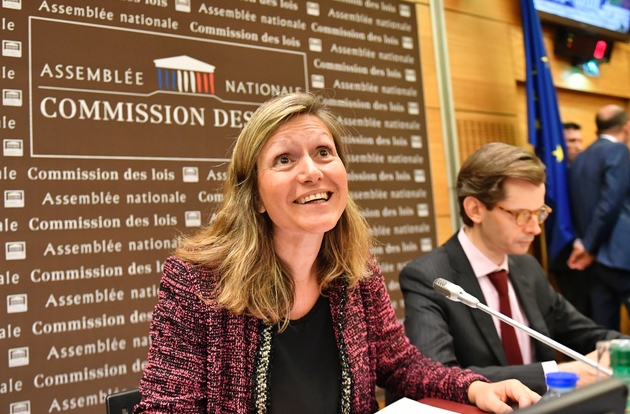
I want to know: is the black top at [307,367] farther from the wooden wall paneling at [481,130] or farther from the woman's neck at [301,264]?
the wooden wall paneling at [481,130]

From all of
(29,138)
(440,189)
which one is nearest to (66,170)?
(29,138)

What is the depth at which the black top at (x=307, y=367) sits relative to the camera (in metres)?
1.40

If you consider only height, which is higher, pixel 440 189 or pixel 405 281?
pixel 440 189

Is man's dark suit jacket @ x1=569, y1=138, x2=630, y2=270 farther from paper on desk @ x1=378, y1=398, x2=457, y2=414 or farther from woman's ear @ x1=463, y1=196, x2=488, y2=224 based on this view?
paper on desk @ x1=378, y1=398, x2=457, y2=414

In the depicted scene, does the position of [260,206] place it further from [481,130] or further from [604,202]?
[604,202]

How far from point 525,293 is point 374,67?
1.66 metres

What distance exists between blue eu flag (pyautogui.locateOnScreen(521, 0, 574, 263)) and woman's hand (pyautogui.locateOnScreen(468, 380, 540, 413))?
2.50m

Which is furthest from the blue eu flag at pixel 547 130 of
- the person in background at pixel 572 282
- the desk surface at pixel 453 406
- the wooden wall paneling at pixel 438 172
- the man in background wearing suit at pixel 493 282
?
the desk surface at pixel 453 406

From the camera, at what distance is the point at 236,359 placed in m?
1.35

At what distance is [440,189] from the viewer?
3.38 m

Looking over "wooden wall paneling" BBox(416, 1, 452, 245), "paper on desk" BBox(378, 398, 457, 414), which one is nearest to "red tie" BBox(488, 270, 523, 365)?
"paper on desk" BBox(378, 398, 457, 414)

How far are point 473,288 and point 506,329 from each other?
192mm

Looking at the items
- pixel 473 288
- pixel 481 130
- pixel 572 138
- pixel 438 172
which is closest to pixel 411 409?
pixel 473 288

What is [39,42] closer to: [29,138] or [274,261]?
[29,138]
